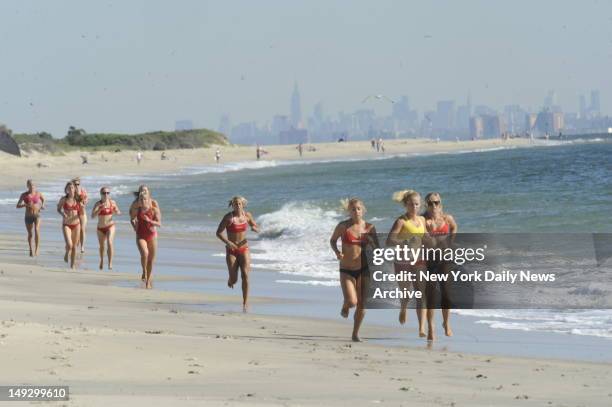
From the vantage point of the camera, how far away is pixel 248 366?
8.89 meters

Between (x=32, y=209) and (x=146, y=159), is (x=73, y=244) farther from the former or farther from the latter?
(x=146, y=159)

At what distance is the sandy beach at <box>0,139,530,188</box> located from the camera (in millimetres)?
63825

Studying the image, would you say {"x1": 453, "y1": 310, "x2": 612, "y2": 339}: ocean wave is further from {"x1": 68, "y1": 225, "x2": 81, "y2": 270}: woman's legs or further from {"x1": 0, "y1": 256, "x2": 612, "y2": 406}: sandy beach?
{"x1": 68, "y1": 225, "x2": 81, "y2": 270}: woman's legs

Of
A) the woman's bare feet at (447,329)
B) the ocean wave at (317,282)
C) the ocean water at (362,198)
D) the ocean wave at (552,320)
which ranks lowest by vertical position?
the ocean water at (362,198)

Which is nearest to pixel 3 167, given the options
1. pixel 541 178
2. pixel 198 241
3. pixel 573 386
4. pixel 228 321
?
pixel 541 178

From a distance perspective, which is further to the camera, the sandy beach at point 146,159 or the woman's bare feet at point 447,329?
the sandy beach at point 146,159

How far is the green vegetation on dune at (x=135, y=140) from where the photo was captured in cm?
10044

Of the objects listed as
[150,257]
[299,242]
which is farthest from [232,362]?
[299,242]

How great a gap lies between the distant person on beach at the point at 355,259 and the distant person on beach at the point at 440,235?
560 millimetres

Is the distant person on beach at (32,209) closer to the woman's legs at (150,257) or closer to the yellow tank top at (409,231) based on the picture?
the woman's legs at (150,257)

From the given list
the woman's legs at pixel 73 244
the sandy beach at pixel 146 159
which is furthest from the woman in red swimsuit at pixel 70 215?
the sandy beach at pixel 146 159

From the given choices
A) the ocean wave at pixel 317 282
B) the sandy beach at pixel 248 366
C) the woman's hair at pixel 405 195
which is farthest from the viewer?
the ocean wave at pixel 317 282

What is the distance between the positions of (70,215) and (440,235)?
906 cm

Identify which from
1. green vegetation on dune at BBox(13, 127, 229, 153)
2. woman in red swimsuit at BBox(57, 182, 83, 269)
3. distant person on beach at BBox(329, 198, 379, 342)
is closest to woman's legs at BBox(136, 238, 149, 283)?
woman in red swimsuit at BBox(57, 182, 83, 269)
